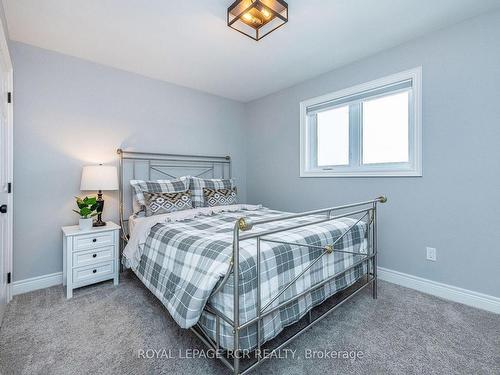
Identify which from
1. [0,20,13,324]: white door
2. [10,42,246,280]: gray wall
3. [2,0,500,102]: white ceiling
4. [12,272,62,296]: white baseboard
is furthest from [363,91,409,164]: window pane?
[12,272,62,296]: white baseboard

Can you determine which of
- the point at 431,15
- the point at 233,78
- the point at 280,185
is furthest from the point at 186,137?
the point at 431,15

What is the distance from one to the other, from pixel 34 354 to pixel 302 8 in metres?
3.00

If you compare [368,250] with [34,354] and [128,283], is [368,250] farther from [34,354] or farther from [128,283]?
[34,354]

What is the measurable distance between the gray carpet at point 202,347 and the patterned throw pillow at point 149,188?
38.0 inches

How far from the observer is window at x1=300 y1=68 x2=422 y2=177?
7.93ft

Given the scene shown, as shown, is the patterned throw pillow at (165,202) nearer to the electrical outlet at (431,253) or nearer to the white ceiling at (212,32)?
the white ceiling at (212,32)

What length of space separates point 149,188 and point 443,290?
10.0 ft

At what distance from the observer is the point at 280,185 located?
144 inches

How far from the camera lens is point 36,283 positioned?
95.3 inches

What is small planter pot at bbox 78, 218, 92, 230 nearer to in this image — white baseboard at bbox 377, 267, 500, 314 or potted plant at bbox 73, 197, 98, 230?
potted plant at bbox 73, 197, 98, 230

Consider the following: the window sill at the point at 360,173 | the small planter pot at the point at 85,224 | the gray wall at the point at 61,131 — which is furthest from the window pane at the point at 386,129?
the small planter pot at the point at 85,224

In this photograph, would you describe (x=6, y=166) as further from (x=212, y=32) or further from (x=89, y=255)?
(x=212, y=32)

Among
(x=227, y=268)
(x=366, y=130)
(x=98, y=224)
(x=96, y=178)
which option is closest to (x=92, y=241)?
(x=98, y=224)

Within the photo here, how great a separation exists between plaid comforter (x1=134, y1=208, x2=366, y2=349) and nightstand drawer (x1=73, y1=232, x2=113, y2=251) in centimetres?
51
